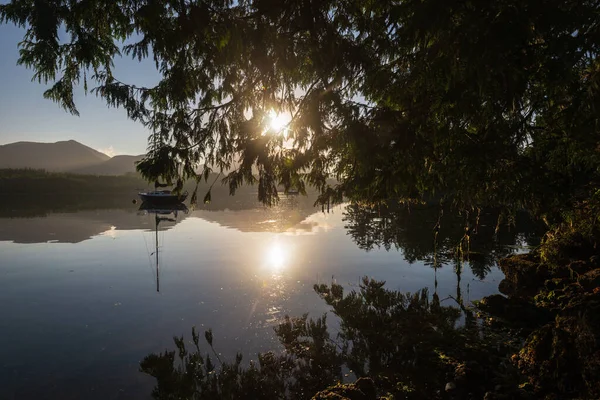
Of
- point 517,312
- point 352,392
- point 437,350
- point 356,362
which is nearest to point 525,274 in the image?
point 517,312

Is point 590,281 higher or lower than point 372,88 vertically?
lower

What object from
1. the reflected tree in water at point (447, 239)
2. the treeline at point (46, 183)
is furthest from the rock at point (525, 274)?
the treeline at point (46, 183)

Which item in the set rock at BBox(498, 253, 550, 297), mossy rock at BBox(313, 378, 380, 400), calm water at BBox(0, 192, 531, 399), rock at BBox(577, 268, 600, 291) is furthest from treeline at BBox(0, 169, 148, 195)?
rock at BBox(577, 268, 600, 291)

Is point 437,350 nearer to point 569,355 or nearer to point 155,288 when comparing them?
point 569,355

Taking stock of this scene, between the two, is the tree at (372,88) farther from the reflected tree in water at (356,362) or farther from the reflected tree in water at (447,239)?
the reflected tree in water at (447,239)

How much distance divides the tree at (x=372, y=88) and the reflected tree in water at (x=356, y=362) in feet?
8.51

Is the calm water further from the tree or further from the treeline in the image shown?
the treeline

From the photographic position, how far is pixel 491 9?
347 centimetres

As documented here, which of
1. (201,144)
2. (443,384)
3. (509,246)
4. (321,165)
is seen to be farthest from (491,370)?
(509,246)

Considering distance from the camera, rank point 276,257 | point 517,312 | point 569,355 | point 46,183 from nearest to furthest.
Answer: point 569,355
point 517,312
point 276,257
point 46,183

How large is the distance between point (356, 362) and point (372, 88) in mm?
4425

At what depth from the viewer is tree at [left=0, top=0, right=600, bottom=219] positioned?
3.47 metres

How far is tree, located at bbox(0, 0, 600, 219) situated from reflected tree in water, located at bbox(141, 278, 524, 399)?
2592 millimetres

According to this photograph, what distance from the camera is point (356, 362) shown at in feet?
19.3
